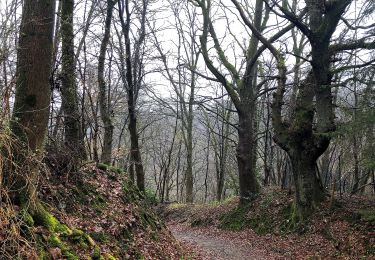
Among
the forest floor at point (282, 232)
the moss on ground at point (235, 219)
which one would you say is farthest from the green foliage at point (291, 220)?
the moss on ground at point (235, 219)

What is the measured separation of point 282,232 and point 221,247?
6.57 ft

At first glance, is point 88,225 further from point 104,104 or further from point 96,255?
point 104,104

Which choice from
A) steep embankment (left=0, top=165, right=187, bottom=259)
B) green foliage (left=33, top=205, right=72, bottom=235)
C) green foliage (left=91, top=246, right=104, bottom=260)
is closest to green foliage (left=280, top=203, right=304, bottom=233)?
steep embankment (left=0, top=165, right=187, bottom=259)

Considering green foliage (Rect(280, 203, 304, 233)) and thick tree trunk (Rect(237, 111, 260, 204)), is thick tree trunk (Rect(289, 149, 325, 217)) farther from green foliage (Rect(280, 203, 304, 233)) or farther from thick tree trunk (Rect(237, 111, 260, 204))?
thick tree trunk (Rect(237, 111, 260, 204))

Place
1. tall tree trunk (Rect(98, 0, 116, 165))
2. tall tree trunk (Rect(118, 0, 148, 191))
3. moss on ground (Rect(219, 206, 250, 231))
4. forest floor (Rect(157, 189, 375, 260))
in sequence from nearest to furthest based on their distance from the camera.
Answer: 1. forest floor (Rect(157, 189, 375, 260))
2. tall tree trunk (Rect(98, 0, 116, 165))
3. tall tree trunk (Rect(118, 0, 148, 191))
4. moss on ground (Rect(219, 206, 250, 231))

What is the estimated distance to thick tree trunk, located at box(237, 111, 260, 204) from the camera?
15.8 metres

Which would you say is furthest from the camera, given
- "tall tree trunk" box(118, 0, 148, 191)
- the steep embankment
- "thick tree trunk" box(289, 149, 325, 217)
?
"tall tree trunk" box(118, 0, 148, 191)

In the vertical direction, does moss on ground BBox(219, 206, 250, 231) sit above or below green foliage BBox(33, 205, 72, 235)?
below

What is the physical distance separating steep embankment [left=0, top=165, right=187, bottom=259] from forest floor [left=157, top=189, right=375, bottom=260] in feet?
6.88

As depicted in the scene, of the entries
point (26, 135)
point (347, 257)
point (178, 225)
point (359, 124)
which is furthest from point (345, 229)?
point (178, 225)

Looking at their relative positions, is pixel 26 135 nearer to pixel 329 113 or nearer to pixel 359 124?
pixel 359 124

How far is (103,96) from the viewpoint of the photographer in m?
13.6

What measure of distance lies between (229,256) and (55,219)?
661 centimetres

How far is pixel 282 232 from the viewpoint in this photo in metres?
12.1
